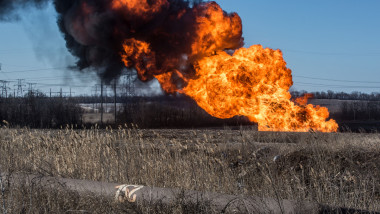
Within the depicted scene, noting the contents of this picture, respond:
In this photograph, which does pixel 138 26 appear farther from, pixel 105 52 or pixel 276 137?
pixel 276 137

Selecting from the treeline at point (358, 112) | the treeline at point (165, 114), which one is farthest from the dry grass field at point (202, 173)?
the treeline at point (358, 112)

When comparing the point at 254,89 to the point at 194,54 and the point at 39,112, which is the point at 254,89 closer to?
the point at 194,54

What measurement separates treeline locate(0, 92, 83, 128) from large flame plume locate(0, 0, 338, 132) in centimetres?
1699

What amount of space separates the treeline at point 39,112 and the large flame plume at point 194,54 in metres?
17.0

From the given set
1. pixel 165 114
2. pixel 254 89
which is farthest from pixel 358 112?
pixel 254 89

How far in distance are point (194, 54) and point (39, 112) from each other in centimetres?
2364

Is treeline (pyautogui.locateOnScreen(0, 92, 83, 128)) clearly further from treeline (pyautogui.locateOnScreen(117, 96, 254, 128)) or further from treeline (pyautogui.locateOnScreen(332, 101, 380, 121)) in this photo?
treeline (pyautogui.locateOnScreen(332, 101, 380, 121))

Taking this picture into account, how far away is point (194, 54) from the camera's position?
75.8 ft

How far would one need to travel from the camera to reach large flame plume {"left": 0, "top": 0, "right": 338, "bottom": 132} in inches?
856

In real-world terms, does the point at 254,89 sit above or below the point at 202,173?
above

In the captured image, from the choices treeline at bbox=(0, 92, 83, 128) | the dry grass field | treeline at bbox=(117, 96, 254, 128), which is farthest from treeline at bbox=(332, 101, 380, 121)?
the dry grass field

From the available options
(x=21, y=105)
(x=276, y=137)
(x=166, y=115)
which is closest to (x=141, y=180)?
(x=276, y=137)

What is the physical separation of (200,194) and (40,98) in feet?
135

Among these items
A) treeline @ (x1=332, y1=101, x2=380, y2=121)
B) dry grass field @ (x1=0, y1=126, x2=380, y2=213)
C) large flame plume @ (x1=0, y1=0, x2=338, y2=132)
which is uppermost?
large flame plume @ (x1=0, y1=0, x2=338, y2=132)
